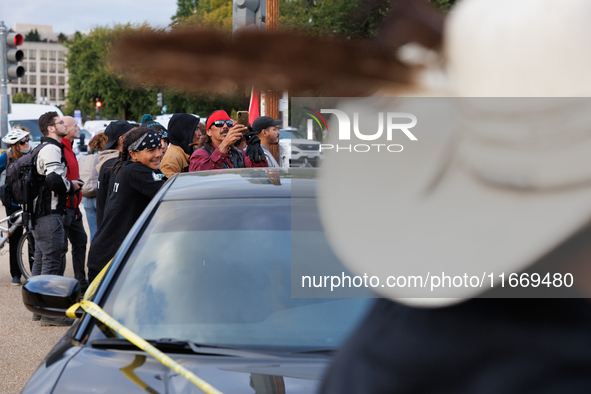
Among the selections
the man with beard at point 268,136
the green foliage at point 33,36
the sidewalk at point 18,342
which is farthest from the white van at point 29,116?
the green foliage at point 33,36

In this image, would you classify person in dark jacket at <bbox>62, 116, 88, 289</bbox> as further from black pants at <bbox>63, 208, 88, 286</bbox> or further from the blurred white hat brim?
the blurred white hat brim

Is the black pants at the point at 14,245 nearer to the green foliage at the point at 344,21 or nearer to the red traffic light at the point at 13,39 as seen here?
the red traffic light at the point at 13,39

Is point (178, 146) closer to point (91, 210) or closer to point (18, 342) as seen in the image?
point (91, 210)

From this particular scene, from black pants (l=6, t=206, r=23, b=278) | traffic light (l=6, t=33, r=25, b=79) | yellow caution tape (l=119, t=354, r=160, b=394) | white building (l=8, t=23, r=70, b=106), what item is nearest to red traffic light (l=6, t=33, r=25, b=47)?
traffic light (l=6, t=33, r=25, b=79)

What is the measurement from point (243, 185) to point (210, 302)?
69 cm

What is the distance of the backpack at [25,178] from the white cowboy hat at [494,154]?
6441mm

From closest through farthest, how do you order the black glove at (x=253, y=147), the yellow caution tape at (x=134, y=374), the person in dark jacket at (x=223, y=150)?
the yellow caution tape at (x=134, y=374)
the person in dark jacket at (x=223, y=150)
the black glove at (x=253, y=147)

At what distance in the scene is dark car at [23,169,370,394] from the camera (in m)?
2.16

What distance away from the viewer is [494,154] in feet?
1.84

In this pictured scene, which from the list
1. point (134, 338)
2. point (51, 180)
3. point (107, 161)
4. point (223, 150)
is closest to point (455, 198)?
point (134, 338)

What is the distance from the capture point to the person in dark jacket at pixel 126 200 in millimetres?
4879

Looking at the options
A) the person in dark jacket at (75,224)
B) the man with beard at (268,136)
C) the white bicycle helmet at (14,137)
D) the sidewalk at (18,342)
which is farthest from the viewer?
the white bicycle helmet at (14,137)

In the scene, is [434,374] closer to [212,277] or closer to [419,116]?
[419,116]

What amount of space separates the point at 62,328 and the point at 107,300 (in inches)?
166
